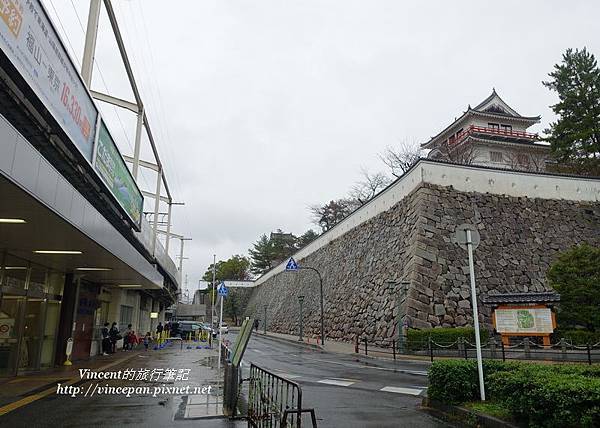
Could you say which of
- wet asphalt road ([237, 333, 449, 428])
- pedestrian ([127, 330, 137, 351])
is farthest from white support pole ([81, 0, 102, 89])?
pedestrian ([127, 330, 137, 351])

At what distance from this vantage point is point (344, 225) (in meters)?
40.0

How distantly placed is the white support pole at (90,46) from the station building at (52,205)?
4.21 ft

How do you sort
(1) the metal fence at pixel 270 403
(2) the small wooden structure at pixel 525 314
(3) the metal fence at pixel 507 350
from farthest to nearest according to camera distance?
(2) the small wooden structure at pixel 525 314, (3) the metal fence at pixel 507 350, (1) the metal fence at pixel 270 403

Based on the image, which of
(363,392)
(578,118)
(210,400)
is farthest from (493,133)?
(210,400)

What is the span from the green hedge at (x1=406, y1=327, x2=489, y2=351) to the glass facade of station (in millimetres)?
15172

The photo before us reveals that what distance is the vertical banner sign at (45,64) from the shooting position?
7074mm

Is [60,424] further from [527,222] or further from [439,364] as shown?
[527,222]

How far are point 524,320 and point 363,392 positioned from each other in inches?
482

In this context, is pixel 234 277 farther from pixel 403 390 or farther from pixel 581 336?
pixel 403 390

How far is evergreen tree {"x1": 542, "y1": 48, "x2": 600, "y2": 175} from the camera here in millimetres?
37094

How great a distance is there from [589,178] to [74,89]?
33843mm

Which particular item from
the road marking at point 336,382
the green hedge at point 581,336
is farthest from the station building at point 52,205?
the green hedge at point 581,336

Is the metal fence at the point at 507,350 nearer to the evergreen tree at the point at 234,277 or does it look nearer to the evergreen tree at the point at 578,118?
the evergreen tree at the point at 578,118

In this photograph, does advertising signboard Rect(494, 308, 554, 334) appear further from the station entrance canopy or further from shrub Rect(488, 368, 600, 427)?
the station entrance canopy
